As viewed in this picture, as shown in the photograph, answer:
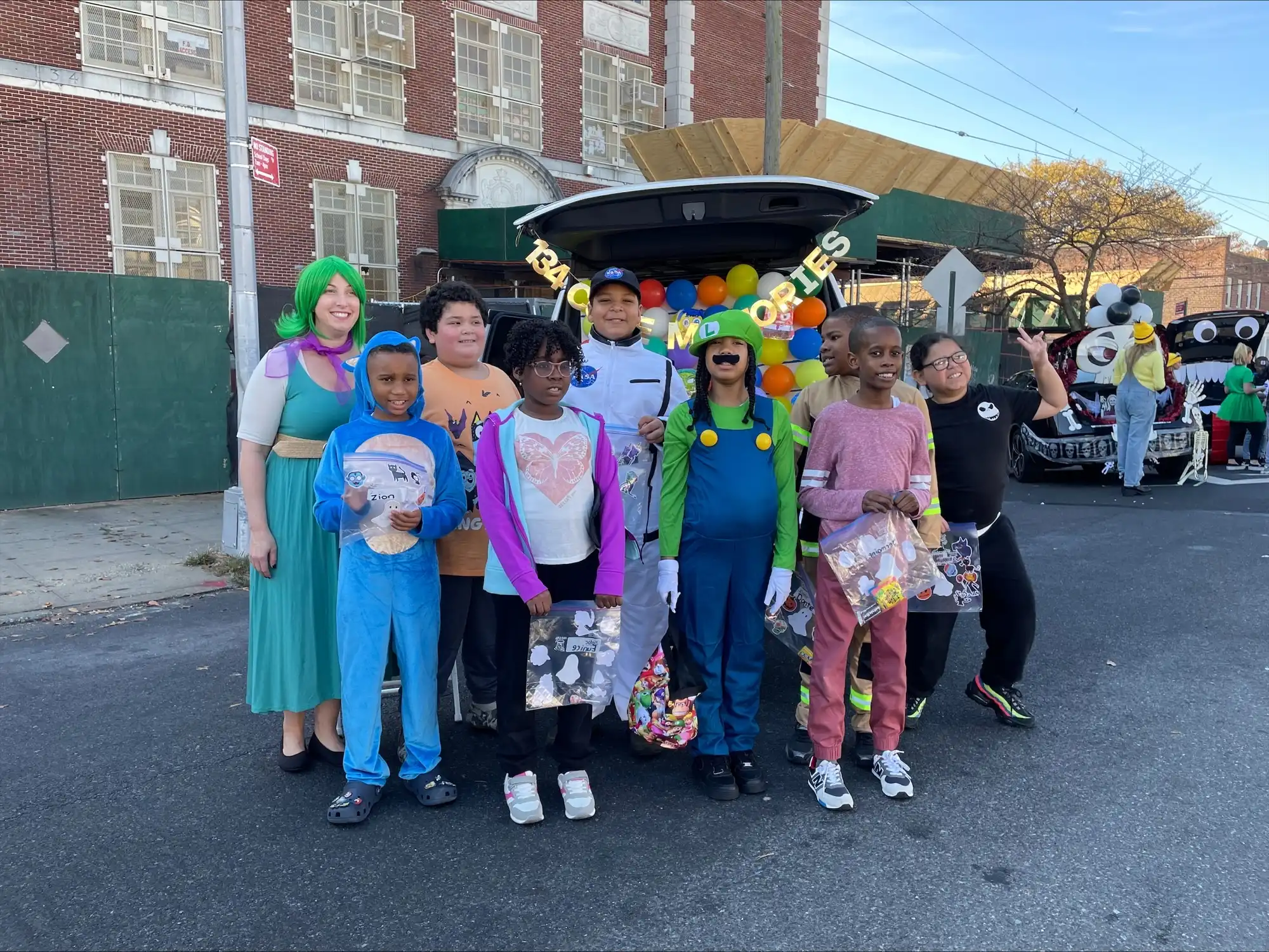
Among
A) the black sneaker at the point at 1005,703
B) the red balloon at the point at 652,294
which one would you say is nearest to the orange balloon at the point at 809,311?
the red balloon at the point at 652,294

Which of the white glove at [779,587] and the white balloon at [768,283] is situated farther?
the white balloon at [768,283]

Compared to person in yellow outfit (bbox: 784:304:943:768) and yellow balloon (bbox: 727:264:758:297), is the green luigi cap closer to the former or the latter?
person in yellow outfit (bbox: 784:304:943:768)

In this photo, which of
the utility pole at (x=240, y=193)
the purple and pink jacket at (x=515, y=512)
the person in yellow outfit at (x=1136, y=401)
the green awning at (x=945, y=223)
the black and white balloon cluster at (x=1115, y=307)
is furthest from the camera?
the green awning at (x=945, y=223)

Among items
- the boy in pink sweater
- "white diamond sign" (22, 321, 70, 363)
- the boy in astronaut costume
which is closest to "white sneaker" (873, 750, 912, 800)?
the boy in pink sweater

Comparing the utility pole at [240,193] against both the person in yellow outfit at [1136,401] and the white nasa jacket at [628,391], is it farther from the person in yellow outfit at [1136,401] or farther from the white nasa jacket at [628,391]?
the person in yellow outfit at [1136,401]

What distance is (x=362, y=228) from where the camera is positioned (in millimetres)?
18047

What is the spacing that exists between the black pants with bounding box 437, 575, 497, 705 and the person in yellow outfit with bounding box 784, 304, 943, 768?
132cm

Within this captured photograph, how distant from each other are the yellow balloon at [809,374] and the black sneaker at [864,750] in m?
1.68

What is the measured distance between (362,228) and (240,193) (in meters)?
10.7

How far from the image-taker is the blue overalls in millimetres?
3488

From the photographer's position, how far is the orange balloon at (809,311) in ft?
15.5

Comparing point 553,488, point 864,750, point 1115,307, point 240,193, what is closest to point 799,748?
point 864,750

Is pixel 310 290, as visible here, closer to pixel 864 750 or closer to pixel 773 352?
pixel 773 352

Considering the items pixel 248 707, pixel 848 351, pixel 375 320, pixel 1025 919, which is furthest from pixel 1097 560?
pixel 375 320
